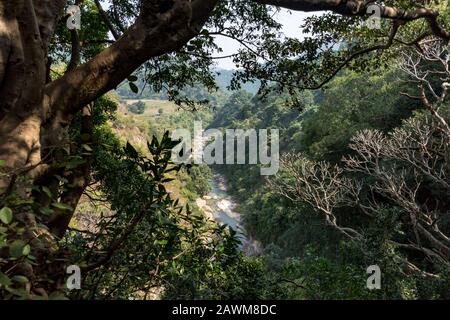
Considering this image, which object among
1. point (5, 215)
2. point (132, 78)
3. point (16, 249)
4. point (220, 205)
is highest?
point (220, 205)

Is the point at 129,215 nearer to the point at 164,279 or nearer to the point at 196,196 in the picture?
the point at 164,279

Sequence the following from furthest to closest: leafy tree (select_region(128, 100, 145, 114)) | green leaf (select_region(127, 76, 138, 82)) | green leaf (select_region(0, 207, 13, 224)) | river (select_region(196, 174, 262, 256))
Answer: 1. leafy tree (select_region(128, 100, 145, 114))
2. river (select_region(196, 174, 262, 256))
3. green leaf (select_region(127, 76, 138, 82))
4. green leaf (select_region(0, 207, 13, 224))

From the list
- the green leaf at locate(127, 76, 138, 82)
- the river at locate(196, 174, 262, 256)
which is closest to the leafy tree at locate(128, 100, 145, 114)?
the river at locate(196, 174, 262, 256)

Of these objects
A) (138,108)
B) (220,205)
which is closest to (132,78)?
(220,205)

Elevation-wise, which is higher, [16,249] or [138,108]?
[138,108]

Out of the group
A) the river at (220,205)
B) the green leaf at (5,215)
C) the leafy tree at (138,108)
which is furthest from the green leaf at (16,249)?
the leafy tree at (138,108)

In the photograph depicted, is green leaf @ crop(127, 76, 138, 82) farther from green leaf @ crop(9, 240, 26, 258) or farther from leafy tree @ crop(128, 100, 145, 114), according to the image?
leafy tree @ crop(128, 100, 145, 114)

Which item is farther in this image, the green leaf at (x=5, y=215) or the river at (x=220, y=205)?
the river at (x=220, y=205)

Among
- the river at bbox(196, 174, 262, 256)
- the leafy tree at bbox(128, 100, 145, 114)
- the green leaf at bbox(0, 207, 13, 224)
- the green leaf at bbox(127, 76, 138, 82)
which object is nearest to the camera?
the green leaf at bbox(0, 207, 13, 224)

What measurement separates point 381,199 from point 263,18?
15.2 meters

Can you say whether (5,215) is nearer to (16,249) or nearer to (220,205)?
(16,249)

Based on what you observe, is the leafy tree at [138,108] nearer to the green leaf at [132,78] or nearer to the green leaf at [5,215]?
the green leaf at [132,78]

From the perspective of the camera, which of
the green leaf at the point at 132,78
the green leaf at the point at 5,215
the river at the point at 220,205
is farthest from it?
the river at the point at 220,205

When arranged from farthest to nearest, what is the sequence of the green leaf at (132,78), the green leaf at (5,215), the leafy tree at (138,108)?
the leafy tree at (138,108) < the green leaf at (132,78) < the green leaf at (5,215)
